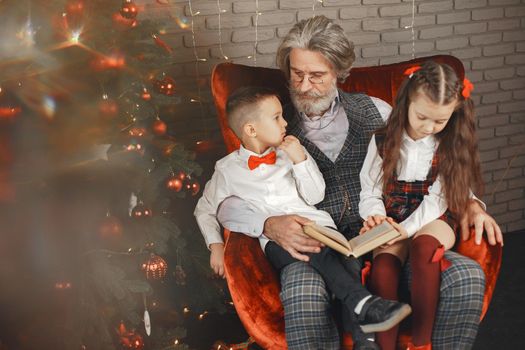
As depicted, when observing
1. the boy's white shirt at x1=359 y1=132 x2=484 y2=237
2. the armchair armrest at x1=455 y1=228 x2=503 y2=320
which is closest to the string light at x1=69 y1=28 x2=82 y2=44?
the boy's white shirt at x1=359 y1=132 x2=484 y2=237

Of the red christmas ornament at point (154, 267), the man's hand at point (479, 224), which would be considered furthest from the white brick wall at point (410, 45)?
the man's hand at point (479, 224)

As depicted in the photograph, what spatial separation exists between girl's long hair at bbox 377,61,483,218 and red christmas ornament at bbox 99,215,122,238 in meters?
0.99

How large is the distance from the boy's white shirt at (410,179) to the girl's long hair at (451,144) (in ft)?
0.11

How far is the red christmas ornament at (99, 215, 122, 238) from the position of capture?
226 cm

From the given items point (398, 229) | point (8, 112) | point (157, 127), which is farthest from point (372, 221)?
point (8, 112)

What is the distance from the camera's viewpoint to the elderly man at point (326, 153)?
200cm

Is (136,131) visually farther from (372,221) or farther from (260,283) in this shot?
(372,221)

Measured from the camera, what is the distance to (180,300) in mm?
2822

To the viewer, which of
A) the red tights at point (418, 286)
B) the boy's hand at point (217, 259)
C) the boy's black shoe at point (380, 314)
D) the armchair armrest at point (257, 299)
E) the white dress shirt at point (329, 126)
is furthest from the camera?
the white dress shirt at point (329, 126)

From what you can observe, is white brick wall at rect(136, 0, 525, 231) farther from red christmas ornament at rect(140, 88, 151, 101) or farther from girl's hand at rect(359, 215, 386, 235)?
girl's hand at rect(359, 215, 386, 235)

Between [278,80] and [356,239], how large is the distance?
897 mm

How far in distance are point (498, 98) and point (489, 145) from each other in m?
0.29

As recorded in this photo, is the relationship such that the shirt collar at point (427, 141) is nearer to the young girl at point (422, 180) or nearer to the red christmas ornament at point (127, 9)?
the young girl at point (422, 180)

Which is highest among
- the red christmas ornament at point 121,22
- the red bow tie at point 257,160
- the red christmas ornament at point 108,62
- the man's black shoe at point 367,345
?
the red christmas ornament at point 121,22
